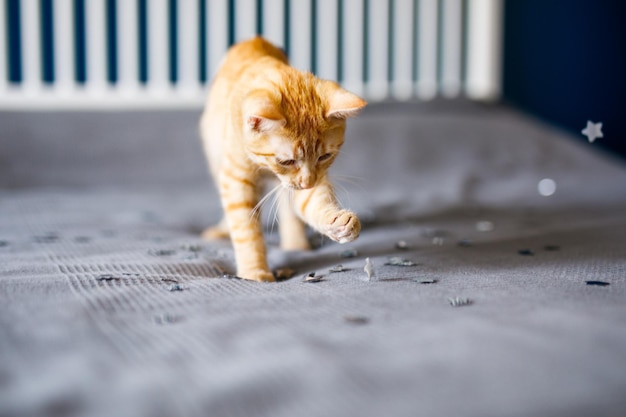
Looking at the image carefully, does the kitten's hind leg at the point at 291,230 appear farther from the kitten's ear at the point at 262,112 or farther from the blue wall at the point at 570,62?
the blue wall at the point at 570,62

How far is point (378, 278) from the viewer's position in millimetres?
1044

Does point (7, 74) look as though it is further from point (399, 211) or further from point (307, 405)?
point (307, 405)

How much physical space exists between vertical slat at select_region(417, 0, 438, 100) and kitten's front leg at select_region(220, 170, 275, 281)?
6.27ft

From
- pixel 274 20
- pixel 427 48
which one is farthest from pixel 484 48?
pixel 274 20

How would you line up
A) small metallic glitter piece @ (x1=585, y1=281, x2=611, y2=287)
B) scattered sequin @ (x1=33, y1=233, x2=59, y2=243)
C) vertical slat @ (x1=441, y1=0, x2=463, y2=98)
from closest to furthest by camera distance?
small metallic glitter piece @ (x1=585, y1=281, x2=611, y2=287) < scattered sequin @ (x1=33, y1=233, x2=59, y2=243) < vertical slat @ (x1=441, y1=0, x2=463, y2=98)

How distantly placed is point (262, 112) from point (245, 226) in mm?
262

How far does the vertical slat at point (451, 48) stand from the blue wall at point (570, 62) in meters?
0.34

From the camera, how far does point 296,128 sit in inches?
43.4

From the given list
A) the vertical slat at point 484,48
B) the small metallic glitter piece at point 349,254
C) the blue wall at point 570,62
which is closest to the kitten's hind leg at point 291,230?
the small metallic glitter piece at point 349,254

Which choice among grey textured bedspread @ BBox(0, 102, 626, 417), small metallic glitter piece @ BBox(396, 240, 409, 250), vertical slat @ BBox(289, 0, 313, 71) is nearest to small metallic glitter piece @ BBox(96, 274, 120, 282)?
grey textured bedspread @ BBox(0, 102, 626, 417)

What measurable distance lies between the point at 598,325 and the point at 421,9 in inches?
101

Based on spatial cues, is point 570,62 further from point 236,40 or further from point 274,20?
point 236,40

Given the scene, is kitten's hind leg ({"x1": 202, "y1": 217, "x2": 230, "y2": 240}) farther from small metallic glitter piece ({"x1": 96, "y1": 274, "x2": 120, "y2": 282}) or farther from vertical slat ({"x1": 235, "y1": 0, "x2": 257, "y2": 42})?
vertical slat ({"x1": 235, "y1": 0, "x2": 257, "y2": 42})

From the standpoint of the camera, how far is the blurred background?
2658 mm
